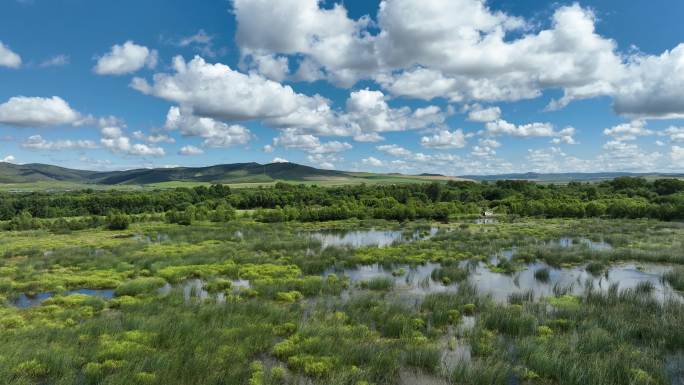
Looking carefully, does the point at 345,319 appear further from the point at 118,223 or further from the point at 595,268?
the point at 118,223

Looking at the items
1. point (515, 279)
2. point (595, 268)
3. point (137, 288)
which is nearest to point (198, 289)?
point (137, 288)

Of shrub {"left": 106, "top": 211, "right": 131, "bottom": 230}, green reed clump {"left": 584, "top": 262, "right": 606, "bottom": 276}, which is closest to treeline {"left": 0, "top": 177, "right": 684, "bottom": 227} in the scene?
shrub {"left": 106, "top": 211, "right": 131, "bottom": 230}

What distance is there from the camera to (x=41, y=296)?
59.1ft

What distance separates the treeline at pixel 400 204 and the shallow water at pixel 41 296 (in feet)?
138

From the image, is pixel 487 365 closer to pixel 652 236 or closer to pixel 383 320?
pixel 383 320

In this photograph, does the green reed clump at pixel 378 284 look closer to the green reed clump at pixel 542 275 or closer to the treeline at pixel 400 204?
the green reed clump at pixel 542 275

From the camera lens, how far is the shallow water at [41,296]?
54.5 feet

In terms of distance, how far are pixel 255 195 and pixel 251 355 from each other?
8881cm

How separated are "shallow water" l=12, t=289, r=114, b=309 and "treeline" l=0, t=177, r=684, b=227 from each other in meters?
41.9

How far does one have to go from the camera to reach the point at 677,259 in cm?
2438

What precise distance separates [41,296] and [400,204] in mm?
59558

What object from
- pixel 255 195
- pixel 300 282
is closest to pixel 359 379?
pixel 300 282

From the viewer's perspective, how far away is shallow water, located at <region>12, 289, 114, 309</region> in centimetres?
1662

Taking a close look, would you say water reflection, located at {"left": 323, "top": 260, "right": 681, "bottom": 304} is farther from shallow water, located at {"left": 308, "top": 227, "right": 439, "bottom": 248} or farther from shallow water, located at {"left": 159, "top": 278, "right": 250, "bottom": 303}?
shallow water, located at {"left": 308, "top": 227, "right": 439, "bottom": 248}
